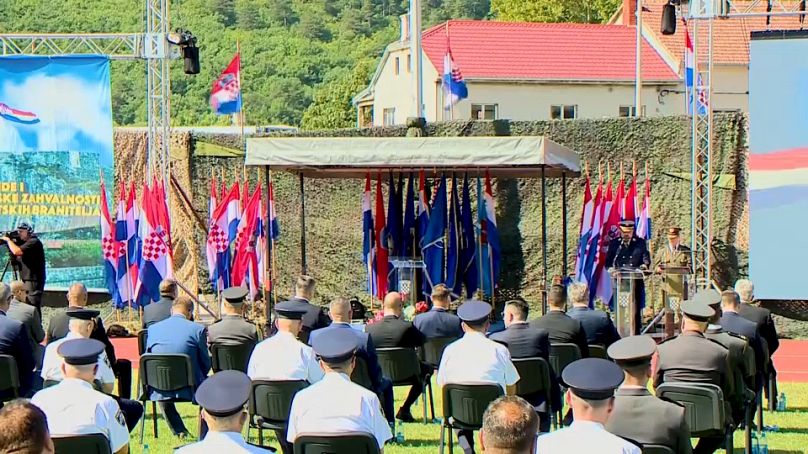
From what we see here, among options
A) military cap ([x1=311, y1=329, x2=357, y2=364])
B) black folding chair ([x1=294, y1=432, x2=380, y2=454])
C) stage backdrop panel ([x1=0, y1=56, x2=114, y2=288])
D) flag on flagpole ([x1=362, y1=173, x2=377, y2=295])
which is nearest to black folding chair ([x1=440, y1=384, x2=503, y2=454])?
military cap ([x1=311, y1=329, x2=357, y2=364])

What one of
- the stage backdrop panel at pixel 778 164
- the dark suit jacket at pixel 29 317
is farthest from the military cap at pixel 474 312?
the stage backdrop panel at pixel 778 164

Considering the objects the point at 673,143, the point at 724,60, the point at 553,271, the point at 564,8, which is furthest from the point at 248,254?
the point at 564,8

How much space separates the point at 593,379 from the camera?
17.0 feet

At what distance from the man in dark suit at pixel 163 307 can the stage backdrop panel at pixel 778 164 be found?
880cm

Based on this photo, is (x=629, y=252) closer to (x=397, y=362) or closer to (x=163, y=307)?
(x=397, y=362)

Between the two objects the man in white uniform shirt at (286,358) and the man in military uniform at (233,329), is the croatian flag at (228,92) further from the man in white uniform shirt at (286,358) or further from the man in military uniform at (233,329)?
the man in white uniform shirt at (286,358)

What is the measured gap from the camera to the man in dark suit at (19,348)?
955 cm

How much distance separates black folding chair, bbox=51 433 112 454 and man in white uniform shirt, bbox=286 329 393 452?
0.93m

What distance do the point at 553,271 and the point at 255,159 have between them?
619 cm

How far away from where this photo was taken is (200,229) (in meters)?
20.7

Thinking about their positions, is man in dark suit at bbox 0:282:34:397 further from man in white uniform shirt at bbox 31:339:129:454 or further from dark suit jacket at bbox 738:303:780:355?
dark suit jacket at bbox 738:303:780:355

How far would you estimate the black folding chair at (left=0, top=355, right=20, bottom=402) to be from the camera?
9.13 m

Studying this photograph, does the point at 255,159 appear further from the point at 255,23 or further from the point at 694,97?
the point at 255,23

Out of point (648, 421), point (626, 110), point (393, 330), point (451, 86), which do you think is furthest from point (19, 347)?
point (626, 110)
